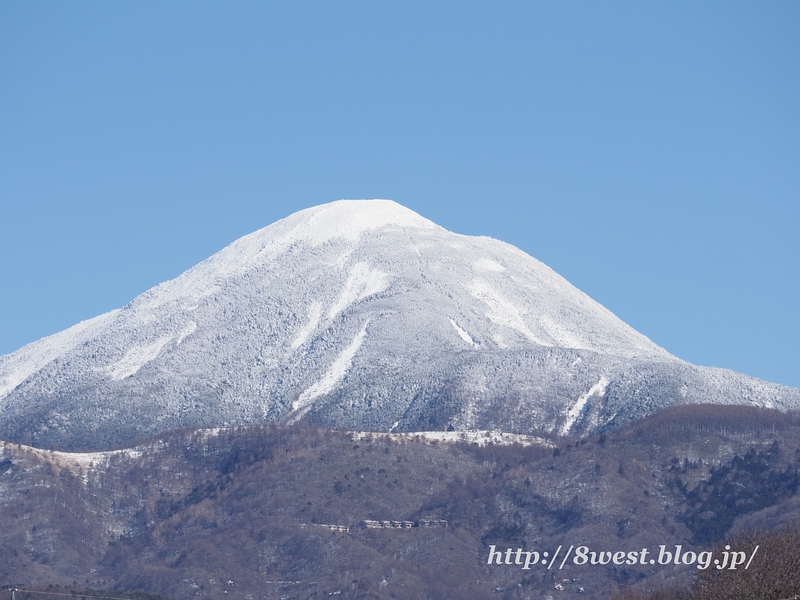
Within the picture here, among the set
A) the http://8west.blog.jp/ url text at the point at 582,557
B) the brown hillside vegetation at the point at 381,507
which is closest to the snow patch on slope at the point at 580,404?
the brown hillside vegetation at the point at 381,507

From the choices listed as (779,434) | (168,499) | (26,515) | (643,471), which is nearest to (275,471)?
(168,499)

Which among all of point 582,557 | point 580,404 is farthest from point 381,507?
point 580,404

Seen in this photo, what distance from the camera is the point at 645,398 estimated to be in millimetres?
183750

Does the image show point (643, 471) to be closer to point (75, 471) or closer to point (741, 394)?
point (741, 394)

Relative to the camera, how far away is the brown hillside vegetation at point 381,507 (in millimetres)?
138875

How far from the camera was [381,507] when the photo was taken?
154625 mm

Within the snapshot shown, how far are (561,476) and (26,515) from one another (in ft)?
163

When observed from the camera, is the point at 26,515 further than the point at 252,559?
Yes

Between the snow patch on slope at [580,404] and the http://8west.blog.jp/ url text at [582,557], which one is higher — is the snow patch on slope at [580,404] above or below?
above

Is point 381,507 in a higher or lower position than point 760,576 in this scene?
lower

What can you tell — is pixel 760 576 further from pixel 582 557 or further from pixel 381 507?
pixel 381 507

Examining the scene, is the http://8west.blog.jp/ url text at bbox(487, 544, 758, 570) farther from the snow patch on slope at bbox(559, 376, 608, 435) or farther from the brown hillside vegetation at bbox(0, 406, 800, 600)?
the snow patch on slope at bbox(559, 376, 608, 435)

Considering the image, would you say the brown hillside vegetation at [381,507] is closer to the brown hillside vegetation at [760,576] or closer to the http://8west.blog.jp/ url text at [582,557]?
the http://8west.blog.jp/ url text at [582,557]

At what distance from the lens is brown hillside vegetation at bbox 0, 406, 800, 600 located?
138875 millimetres
